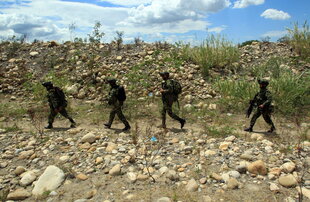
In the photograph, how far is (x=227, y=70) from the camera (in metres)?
9.49

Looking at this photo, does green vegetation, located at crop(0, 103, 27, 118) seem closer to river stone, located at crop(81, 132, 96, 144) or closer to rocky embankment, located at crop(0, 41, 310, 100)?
rocky embankment, located at crop(0, 41, 310, 100)

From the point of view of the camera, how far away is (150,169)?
372 centimetres

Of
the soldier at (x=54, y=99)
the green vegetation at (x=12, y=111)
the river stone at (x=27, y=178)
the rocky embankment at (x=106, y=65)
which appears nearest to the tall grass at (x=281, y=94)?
the rocky embankment at (x=106, y=65)

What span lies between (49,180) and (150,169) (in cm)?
149

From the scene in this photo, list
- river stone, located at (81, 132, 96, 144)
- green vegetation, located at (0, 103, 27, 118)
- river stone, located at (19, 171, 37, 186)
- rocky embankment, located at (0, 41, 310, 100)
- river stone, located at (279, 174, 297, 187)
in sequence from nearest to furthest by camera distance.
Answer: river stone, located at (279, 174, 297, 187) < river stone, located at (19, 171, 37, 186) < river stone, located at (81, 132, 96, 144) < green vegetation, located at (0, 103, 27, 118) < rocky embankment, located at (0, 41, 310, 100)

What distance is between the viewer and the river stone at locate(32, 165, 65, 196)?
3.37 metres

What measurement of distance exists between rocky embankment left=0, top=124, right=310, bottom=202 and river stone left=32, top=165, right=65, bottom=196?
13mm

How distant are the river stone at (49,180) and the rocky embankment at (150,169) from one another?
0.04 ft

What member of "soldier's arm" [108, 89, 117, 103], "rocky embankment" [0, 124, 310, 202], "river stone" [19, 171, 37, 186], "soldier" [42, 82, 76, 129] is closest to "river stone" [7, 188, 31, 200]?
"rocky embankment" [0, 124, 310, 202]

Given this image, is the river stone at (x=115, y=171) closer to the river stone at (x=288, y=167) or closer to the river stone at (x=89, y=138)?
the river stone at (x=89, y=138)

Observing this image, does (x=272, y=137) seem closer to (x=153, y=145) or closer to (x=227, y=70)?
(x=153, y=145)

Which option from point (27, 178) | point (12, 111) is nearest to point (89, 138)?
point (27, 178)

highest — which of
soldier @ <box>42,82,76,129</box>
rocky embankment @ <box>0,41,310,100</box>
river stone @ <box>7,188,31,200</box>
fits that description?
rocky embankment @ <box>0,41,310,100</box>

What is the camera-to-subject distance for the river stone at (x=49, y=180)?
11.1 feet
